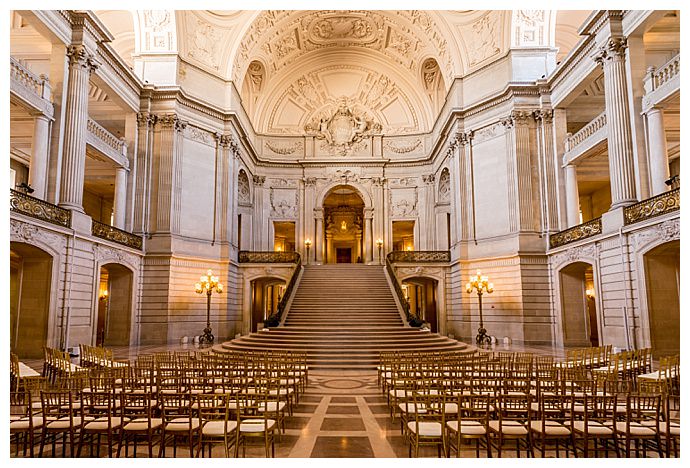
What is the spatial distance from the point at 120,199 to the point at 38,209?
21.5 ft

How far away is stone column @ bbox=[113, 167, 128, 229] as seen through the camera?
1877 cm

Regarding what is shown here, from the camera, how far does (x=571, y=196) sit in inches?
735

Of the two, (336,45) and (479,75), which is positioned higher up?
(336,45)

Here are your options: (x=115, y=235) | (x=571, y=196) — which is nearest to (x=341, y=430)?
(x=115, y=235)

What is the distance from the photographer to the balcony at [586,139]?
1630 cm

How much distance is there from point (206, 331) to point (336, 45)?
18955 millimetres

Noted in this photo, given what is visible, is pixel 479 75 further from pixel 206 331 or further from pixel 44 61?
pixel 44 61

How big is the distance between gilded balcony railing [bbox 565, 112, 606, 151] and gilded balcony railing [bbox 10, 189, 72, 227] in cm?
1813

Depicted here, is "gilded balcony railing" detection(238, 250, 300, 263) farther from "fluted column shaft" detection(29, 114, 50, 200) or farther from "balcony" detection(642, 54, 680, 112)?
"balcony" detection(642, 54, 680, 112)

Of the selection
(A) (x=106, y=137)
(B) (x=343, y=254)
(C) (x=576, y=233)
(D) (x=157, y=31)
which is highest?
(D) (x=157, y=31)

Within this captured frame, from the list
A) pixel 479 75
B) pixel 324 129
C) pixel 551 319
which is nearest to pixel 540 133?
pixel 479 75

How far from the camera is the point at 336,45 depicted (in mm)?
27984

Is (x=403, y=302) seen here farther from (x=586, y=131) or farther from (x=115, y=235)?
(x=115, y=235)

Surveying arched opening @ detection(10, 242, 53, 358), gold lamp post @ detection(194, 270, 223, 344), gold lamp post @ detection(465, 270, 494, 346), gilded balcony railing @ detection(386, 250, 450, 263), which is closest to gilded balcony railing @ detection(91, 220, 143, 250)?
arched opening @ detection(10, 242, 53, 358)
